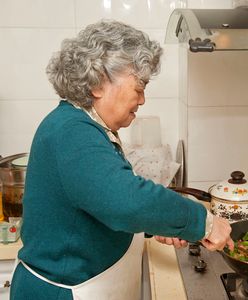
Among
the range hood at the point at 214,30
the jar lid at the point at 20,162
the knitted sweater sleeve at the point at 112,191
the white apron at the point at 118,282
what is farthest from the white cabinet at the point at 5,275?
the range hood at the point at 214,30

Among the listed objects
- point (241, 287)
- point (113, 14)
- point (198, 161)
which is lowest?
point (241, 287)

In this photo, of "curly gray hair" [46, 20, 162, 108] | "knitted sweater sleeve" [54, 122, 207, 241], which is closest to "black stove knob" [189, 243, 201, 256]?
"knitted sweater sleeve" [54, 122, 207, 241]

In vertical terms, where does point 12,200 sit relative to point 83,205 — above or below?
below

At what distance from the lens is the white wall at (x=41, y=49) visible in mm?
1425

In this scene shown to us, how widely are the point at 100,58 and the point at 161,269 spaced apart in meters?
0.59

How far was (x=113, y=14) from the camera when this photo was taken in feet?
4.69

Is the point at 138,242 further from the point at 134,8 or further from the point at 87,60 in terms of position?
the point at 134,8

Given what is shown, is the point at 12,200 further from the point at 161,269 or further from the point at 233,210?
the point at 233,210

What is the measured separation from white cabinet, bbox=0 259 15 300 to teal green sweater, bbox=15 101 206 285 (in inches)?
17.6

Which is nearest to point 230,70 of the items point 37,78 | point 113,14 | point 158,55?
point 113,14

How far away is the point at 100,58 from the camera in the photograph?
0.73m

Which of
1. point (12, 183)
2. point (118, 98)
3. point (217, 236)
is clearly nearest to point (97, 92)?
point (118, 98)

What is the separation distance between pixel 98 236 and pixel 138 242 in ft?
0.79

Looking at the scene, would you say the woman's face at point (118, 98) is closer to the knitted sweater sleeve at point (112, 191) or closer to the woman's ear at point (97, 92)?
the woman's ear at point (97, 92)
